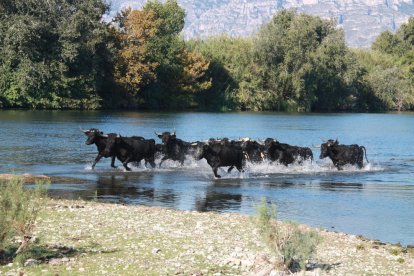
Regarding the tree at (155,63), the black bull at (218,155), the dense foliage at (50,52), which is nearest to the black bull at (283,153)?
the black bull at (218,155)

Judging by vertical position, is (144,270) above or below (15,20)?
below

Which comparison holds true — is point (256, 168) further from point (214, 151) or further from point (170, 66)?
point (170, 66)

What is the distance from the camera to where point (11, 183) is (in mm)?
10969

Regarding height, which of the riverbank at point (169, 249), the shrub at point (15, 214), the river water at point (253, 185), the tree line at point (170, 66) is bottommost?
the river water at point (253, 185)

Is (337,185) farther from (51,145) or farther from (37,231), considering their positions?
(51,145)

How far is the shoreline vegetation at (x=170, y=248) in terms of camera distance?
34.4 ft

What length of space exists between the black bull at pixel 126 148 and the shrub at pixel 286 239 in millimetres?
15826

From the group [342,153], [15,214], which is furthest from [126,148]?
[15,214]

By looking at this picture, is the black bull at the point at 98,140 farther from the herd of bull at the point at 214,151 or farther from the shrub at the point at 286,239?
the shrub at the point at 286,239

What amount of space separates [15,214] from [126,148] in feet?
50.9

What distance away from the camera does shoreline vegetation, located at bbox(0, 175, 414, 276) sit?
10.5 metres

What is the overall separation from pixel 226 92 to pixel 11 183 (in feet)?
262

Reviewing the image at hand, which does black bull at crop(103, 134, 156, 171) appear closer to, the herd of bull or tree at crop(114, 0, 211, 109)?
the herd of bull

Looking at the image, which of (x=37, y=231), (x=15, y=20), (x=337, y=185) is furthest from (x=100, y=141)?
(x=15, y=20)
